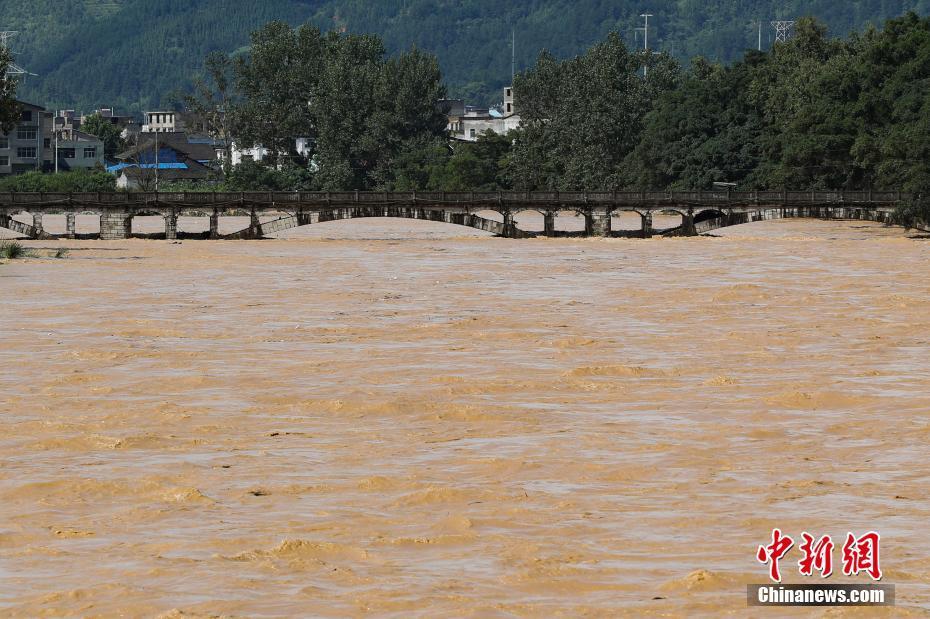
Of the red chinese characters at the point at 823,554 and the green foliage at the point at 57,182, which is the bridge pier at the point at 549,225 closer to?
the green foliage at the point at 57,182

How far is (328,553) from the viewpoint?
16594mm

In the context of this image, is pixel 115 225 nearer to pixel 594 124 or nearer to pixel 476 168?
pixel 594 124

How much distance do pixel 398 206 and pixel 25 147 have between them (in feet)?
289

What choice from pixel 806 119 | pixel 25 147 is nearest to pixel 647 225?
pixel 806 119

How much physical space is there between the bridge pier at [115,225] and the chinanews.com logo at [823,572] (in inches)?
3922

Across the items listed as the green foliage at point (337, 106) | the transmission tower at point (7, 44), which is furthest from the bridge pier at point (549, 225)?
the green foliage at point (337, 106)

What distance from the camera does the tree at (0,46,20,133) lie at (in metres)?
83.8

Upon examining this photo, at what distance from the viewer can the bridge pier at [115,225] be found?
112062 mm

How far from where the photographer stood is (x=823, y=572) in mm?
14898

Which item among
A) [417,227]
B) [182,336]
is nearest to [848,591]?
[182,336]

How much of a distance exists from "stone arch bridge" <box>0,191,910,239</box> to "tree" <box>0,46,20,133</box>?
943 inches

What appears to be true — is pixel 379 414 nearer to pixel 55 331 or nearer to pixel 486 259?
pixel 55 331

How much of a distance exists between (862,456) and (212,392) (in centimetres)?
1266

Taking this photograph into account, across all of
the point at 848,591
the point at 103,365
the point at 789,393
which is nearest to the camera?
the point at 848,591
